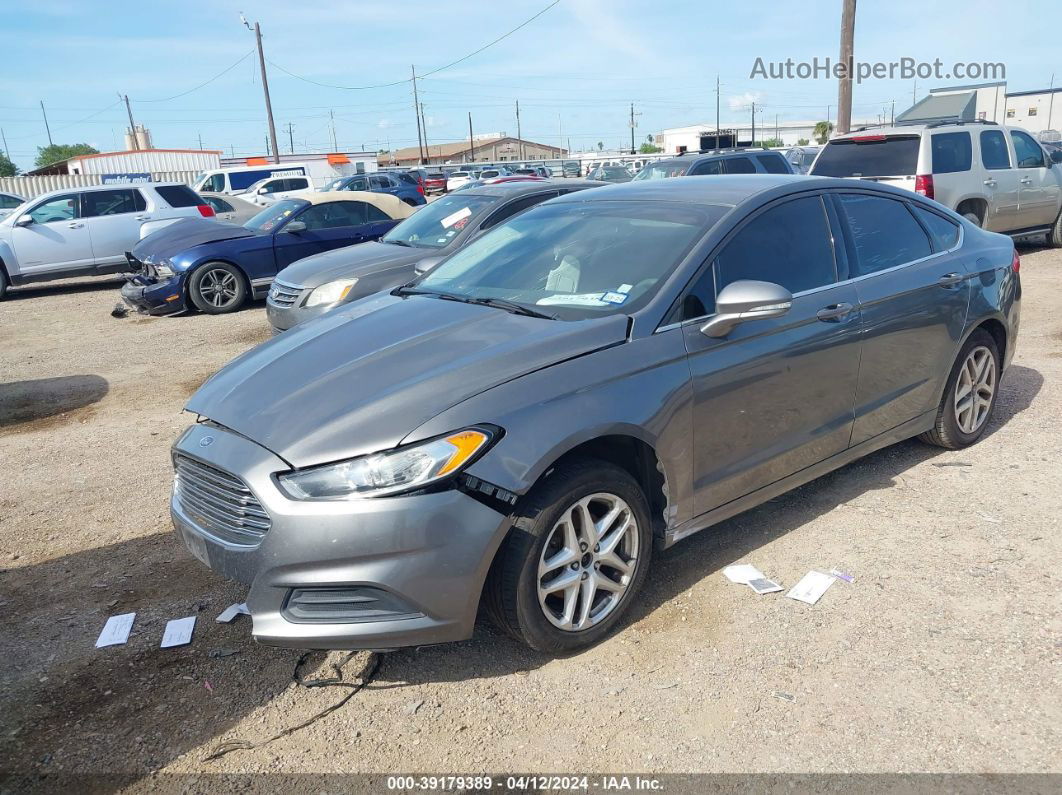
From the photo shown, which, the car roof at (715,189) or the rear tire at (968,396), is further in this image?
the rear tire at (968,396)

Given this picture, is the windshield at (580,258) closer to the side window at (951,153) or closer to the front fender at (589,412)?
the front fender at (589,412)

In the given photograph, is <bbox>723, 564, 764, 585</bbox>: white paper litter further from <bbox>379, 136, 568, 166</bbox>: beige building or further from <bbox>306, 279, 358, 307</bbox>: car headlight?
<bbox>379, 136, 568, 166</bbox>: beige building

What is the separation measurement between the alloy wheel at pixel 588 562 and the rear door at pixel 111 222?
13.4 m

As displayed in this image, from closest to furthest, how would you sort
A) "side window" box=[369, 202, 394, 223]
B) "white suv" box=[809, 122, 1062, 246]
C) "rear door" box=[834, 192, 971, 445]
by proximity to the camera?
"rear door" box=[834, 192, 971, 445] < "white suv" box=[809, 122, 1062, 246] < "side window" box=[369, 202, 394, 223]

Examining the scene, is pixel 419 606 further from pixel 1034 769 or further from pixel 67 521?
pixel 67 521

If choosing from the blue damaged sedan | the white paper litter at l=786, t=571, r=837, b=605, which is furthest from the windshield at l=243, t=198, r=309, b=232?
the white paper litter at l=786, t=571, r=837, b=605

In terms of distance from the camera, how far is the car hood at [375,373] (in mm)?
2842

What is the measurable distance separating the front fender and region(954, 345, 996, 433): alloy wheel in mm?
2403

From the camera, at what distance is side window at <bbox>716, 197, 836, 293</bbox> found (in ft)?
12.1

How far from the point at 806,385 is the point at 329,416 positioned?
219 cm

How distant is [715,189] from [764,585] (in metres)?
1.88

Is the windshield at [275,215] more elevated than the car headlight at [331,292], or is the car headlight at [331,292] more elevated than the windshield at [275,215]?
the windshield at [275,215]

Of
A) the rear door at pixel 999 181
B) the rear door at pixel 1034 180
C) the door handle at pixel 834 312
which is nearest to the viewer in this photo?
the door handle at pixel 834 312

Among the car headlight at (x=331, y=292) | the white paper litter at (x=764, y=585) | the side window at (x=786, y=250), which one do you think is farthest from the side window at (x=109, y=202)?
the white paper litter at (x=764, y=585)
